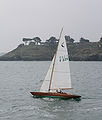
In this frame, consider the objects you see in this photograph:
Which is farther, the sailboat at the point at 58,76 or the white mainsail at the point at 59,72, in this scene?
the white mainsail at the point at 59,72

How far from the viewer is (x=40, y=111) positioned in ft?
106

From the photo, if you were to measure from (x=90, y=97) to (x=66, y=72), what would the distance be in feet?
22.4

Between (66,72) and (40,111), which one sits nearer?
(40,111)

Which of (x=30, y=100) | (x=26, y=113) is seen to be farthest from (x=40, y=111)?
(x=30, y=100)

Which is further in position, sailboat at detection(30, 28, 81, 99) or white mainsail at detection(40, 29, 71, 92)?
white mainsail at detection(40, 29, 71, 92)

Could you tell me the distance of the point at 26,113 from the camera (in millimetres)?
31188

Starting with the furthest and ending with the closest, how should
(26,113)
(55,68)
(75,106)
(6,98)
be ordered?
(6,98) → (55,68) → (75,106) → (26,113)

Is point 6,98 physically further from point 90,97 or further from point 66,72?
point 90,97

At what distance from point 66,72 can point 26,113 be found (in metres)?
10.0

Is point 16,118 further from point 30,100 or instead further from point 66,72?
point 66,72

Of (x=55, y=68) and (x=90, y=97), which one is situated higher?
(x=55, y=68)

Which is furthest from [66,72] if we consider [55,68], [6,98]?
[6,98]

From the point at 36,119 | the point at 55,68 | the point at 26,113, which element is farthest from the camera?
the point at 55,68

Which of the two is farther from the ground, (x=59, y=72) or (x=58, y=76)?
(x=59, y=72)
